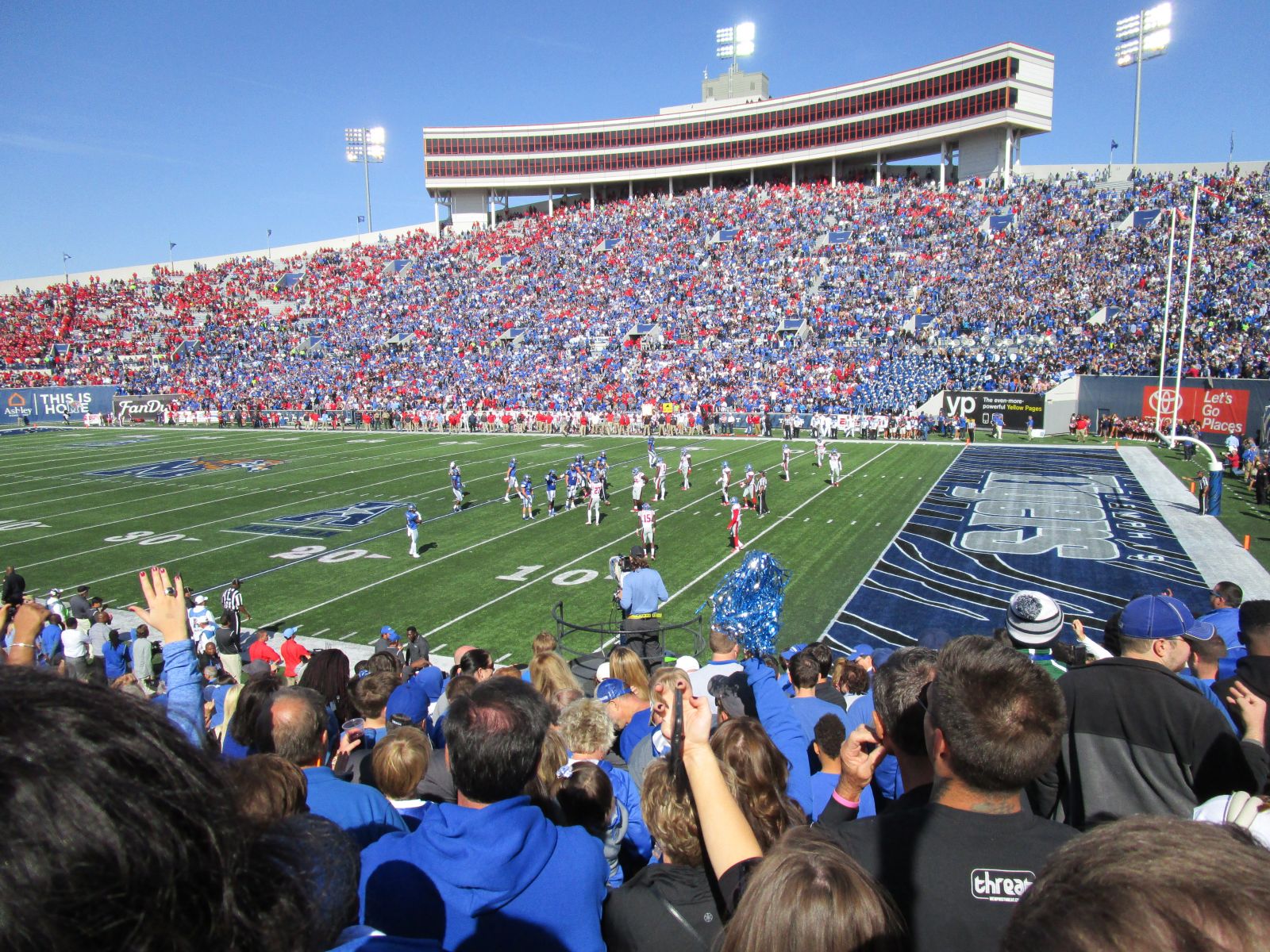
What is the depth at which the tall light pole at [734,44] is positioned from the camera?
246 ft

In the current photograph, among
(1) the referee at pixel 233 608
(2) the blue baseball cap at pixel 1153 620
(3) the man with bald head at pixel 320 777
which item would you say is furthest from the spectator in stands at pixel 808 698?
(1) the referee at pixel 233 608

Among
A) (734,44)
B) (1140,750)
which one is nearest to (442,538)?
(1140,750)

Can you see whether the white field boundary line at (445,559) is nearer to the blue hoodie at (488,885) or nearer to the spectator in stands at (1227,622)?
the spectator in stands at (1227,622)

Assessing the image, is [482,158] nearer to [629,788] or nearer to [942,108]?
[942,108]

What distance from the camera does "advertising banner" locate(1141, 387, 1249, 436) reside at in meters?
31.7

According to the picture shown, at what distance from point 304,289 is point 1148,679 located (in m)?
74.9

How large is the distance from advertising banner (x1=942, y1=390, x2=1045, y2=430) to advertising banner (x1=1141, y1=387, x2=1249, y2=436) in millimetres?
4440

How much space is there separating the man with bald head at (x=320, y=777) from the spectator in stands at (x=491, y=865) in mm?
459

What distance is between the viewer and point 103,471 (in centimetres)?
3183

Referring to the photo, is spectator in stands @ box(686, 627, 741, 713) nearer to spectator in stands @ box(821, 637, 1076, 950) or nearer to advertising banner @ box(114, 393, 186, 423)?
spectator in stands @ box(821, 637, 1076, 950)

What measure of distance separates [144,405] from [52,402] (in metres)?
8.45

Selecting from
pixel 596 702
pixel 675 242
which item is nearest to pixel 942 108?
pixel 675 242

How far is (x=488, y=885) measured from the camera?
95.0 inches

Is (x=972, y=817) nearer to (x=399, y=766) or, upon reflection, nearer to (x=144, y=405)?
(x=399, y=766)
